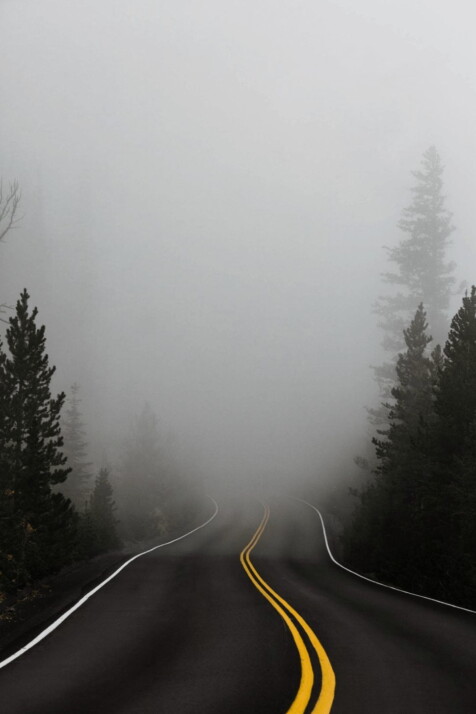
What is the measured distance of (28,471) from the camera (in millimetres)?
14391

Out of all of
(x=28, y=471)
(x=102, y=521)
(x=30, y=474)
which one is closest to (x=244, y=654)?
(x=30, y=474)

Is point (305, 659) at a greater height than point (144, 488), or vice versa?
point (305, 659)

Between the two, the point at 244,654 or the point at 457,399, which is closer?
the point at 244,654

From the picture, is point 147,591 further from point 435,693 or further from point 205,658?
point 435,693

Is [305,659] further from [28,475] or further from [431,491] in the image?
[28,475]

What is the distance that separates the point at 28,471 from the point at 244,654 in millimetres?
9070

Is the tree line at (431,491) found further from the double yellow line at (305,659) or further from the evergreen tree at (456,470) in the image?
the double yellow line at (305,659)

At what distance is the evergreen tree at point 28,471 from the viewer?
13652 millimetres

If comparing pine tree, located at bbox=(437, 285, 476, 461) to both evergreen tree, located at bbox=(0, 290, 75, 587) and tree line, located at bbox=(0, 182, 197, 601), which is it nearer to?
tree line, located at bbox=(0, 182, 197, 601)

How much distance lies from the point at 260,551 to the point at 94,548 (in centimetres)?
834

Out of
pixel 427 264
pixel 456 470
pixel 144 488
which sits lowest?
pixel 144 488

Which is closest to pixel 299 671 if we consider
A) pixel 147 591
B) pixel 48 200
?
pixel 147 591

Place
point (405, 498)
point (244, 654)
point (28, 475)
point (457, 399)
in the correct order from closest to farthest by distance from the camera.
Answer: point (244, 654) → point (28, 475) → point (457, 399) → point (405, 498)

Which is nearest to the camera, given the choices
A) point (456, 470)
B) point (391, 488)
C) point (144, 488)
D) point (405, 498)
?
point (456, 470)
